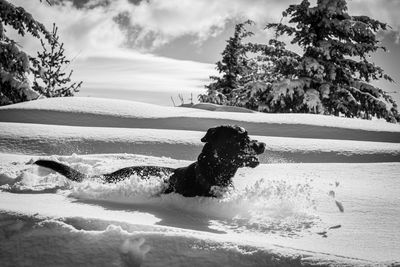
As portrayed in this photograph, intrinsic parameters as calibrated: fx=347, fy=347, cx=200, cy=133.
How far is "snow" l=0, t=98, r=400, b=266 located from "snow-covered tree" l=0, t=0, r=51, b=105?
527 cm

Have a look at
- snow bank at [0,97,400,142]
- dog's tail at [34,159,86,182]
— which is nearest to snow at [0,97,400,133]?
snow bank at [0,97,400,142]

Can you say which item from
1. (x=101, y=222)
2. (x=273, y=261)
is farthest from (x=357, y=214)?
(x=101, y=222)

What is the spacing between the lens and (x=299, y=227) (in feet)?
6.98

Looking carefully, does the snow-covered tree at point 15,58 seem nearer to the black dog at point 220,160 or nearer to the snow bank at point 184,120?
the snow bank at point 184,120

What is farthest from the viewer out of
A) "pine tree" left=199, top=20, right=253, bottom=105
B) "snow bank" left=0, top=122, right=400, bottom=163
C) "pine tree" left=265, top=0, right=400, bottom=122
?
"pine tree" left=199, top=20, right=253, bottom=105

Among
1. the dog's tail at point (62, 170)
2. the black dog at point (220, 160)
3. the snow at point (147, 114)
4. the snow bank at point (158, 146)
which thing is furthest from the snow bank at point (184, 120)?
the black dog at point (220, 160)

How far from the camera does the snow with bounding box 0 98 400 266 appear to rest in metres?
1.67

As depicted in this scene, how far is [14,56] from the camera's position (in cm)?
977

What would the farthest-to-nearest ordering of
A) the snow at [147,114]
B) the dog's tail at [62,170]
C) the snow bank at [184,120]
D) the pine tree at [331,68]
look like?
the pine tree at [331,68]
the snow at [147,114]
the snow bank at [184,120]
the dog's tail at [62,170]

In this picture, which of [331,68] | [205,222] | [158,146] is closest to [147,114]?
[158,146]

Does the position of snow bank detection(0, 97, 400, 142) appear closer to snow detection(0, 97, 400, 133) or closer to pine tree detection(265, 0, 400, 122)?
snow detection(0, 97, 400, 133)

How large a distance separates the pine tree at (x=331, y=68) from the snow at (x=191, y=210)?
8.59 m

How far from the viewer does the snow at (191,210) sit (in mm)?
1670

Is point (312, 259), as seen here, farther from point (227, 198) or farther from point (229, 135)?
point (229, 135)
